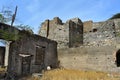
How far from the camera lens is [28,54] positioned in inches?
740

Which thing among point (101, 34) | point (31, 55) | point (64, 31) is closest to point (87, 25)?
point (101, 34)

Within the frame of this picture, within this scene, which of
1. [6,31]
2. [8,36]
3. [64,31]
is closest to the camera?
[8,36]

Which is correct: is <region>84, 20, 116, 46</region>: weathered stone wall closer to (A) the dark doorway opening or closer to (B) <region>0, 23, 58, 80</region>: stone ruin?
(B) <region>0, 23, 58, 80</region>: stone ruin

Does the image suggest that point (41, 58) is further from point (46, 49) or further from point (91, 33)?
point (91, 33)

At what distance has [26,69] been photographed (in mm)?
18766

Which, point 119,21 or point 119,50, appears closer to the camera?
point 119,50

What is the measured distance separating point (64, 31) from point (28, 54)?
29.6ft

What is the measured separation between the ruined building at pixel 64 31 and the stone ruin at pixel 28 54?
4.10 meters

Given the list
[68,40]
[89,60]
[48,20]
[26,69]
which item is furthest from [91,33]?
[26,69]

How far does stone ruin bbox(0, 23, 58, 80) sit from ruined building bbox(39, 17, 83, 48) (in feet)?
13.5

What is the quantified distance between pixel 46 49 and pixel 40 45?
3.79ft

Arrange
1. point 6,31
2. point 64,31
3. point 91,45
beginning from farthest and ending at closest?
point 91,45 < point 64,31 < point 6,31

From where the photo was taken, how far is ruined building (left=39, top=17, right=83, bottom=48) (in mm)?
Result: 26484

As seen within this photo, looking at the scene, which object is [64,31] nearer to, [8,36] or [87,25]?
[87,25]
